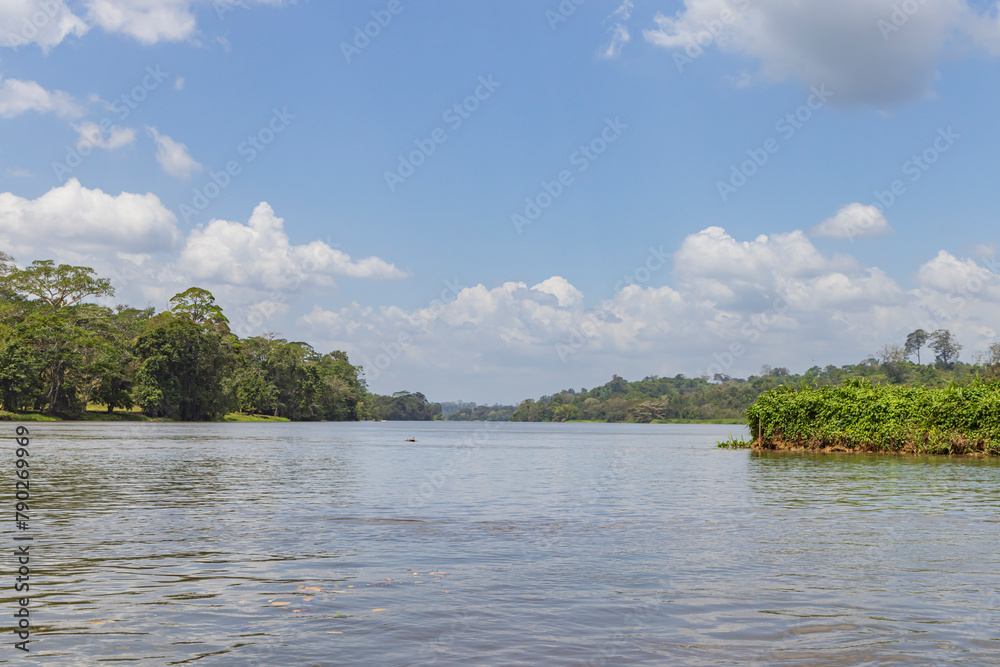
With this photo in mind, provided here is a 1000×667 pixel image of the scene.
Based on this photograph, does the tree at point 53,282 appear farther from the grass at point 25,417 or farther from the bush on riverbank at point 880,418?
→ the bush on riverbank at point 880,418

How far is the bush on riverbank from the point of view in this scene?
166 ft

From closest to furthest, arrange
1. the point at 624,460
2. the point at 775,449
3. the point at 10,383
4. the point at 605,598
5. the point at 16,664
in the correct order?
the point at 16,664
the point at 605,598
the point at 624,460
the point at 775,449
the point at 10,383

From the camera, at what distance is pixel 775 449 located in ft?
195

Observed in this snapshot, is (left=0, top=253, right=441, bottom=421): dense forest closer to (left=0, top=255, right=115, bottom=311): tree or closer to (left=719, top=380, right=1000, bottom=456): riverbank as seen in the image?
(left=0, top=255, right=115, bottom=311): tree

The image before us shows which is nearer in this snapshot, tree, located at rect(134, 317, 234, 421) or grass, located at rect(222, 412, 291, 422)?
tree, located at rect(134, 317, 234, 421)

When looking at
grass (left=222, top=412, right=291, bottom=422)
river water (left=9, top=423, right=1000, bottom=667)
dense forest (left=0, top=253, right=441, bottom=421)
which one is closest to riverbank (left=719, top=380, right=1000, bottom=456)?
river water (left=9, top=423, right=1000, bottom=667)

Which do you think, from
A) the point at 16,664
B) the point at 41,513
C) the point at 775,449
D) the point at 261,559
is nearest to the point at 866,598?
the point at 261,559

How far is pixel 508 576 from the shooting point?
13711 mm

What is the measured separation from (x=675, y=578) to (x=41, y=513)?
54.9 feet

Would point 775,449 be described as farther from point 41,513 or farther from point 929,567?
point 41,513

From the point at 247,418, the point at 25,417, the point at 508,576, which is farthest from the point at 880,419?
the point at 247,418

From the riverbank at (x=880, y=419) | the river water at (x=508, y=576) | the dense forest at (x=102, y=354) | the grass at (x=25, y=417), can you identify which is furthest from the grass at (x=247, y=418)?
the river water at (x=508, y=576)

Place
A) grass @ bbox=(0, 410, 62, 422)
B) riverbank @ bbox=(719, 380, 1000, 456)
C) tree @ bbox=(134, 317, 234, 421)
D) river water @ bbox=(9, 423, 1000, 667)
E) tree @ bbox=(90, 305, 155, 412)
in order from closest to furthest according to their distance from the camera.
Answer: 1. river water @ bbox=(9, 423, 1000, 667)
2. riverbank @ bbox=(719, 380, 1000, 456)
3. grass @ bbox=(0, 410, 62, 422)
4. tree @ bbox=(90, 305, 155, 412)
5. tree @ bbox=(134, 317, 234, 421)

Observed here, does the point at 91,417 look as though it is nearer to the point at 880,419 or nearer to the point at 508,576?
the point at 880,419
